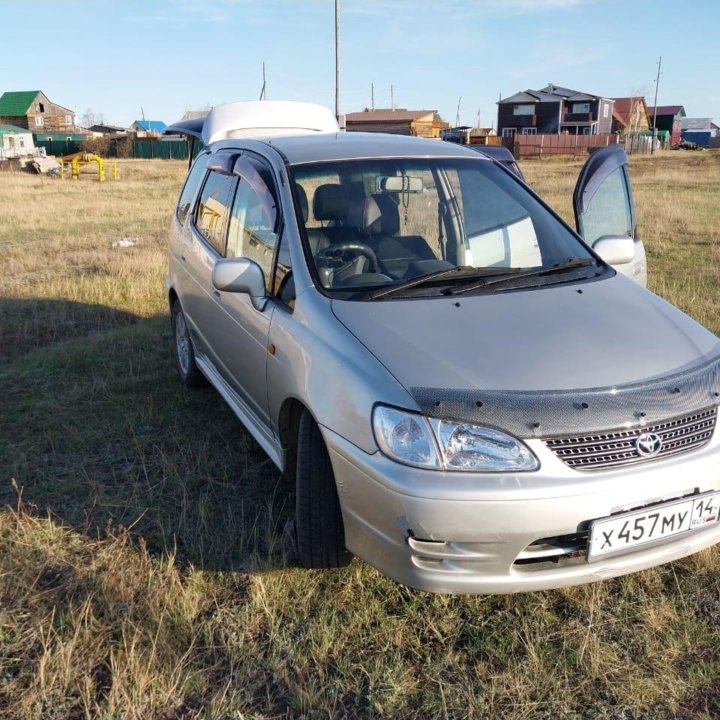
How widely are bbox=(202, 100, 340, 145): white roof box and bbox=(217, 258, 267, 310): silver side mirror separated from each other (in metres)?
2.54

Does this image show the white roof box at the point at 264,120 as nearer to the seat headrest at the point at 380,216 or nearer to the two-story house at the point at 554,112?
the seat headrest at the point at 380,216

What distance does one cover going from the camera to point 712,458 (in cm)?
253

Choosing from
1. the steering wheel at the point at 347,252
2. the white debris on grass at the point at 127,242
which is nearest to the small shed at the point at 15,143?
the white debris on grass at the point at 127,242

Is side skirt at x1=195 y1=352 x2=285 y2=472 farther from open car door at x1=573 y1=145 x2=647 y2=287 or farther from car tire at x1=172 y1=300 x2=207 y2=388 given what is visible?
open car door at x1=573 y1=145 x2=647 y2=287

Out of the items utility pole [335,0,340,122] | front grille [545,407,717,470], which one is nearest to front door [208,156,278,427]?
front grille [545,407,717,470]

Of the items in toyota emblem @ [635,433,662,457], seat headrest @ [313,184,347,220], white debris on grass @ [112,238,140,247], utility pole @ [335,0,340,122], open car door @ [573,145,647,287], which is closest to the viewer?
toyota emblem @ [635,433,662,457]

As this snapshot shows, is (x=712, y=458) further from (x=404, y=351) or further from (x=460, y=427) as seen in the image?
(x=404, y=351)

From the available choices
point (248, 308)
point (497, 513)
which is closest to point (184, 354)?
point (248, 308)

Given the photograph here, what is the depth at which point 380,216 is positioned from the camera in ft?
12.2

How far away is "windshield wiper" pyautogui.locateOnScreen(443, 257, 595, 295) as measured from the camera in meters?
3.17

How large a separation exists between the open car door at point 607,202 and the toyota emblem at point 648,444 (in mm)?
2465

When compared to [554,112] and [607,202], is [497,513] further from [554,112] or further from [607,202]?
[554,112]

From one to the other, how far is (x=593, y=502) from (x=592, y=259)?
1.66m

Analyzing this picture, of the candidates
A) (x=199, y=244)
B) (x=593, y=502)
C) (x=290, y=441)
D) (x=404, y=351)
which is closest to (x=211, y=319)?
(x=199, y=244)
